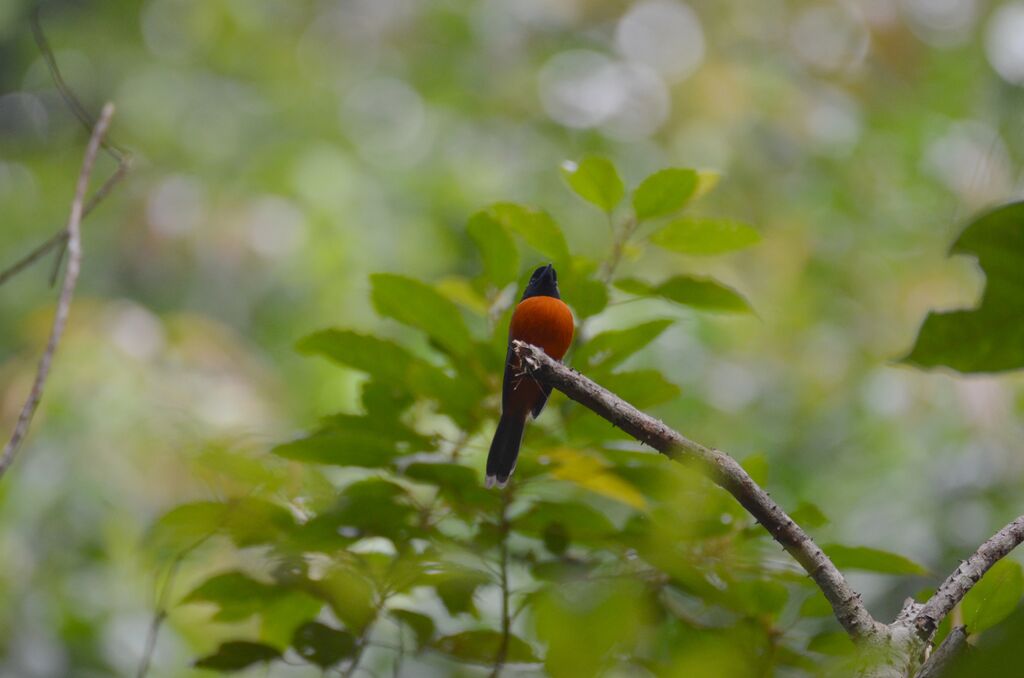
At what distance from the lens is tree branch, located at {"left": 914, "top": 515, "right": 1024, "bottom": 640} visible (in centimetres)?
129

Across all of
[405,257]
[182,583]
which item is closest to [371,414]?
[182,583]

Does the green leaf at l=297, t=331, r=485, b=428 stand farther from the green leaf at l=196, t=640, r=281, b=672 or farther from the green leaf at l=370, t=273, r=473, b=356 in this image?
the green leaf at l=196, t=640, r=281, b=672

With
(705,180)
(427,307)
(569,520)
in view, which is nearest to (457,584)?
(569,520)

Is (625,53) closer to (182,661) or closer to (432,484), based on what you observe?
Result: (182,661)

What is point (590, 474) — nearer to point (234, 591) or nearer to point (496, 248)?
point (496, 248)

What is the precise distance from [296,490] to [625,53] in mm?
8760

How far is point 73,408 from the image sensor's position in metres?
4.69

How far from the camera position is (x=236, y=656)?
5.89 ft

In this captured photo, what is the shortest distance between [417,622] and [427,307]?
2.02 feet

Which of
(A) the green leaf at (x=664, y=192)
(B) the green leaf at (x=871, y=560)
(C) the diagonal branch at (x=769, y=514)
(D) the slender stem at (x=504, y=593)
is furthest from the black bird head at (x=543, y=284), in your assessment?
(C) the diagonal branch at (x=769, y=514)

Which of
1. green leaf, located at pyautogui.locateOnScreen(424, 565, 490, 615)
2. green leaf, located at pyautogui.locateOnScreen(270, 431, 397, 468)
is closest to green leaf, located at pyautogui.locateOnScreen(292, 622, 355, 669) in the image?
green leaf, located at pyautogui.locateOnScreen(424, 565, 490, 615)

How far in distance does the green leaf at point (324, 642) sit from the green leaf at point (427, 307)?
600 millimetres

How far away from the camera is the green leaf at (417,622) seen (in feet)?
5.85

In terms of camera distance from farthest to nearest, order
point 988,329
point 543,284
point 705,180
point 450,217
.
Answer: point 450,217 < point 543,284 < point 705,180 < point 988,329
